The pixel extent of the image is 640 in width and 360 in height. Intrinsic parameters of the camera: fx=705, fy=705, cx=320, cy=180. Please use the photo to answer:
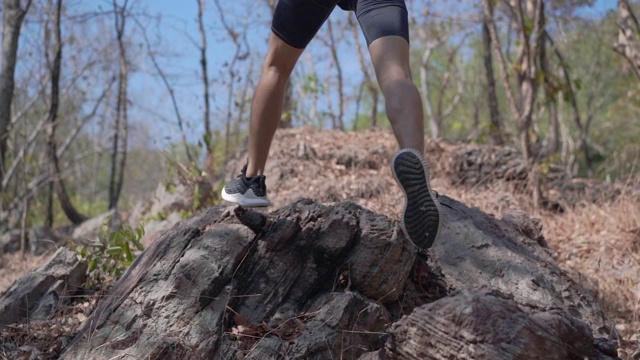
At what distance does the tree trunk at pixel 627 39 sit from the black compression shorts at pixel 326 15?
4.86 metres

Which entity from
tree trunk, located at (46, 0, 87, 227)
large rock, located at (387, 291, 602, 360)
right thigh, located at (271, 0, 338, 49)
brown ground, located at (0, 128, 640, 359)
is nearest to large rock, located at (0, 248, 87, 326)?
brown ground, located at (0, 128, 640, 359)

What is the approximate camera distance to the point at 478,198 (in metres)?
6.59

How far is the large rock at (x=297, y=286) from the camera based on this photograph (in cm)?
286

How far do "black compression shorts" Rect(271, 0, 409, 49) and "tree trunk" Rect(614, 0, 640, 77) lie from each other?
486cm

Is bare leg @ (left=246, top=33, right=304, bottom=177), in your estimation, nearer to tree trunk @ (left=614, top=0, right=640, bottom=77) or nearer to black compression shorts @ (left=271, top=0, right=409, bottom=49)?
black compression shorts @ (left=271, top=0, right=409, bottom=49)

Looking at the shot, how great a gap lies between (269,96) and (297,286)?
35.6 inches

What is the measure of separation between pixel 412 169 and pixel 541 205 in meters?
4.70

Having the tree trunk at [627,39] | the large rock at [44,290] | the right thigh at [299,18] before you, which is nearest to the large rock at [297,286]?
the large rock at [44,290]

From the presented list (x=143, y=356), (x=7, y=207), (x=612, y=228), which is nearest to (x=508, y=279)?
(x=143, y=356)

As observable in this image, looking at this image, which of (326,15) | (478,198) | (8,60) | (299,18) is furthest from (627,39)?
(8,60)

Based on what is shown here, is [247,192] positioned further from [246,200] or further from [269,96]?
[269,96]

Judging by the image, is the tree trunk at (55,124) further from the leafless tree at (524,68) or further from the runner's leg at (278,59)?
the runner's leg at (278,59)

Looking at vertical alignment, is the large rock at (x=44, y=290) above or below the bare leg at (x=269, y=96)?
below

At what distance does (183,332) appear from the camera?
115 inches
